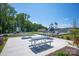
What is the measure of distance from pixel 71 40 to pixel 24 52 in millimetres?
613

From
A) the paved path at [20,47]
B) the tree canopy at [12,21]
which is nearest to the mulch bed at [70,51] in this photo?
the paved path at [20,47]

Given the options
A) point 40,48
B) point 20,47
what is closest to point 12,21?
point 20,47

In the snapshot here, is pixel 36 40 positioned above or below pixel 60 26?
below

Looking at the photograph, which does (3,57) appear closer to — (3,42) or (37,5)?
(3,42)

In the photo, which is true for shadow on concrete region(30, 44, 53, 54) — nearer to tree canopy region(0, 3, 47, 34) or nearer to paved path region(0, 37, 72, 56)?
paved path region(0, 37, 72, 56)

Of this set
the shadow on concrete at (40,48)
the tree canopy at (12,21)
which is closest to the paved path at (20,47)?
the shadow on concrete at (40,48)

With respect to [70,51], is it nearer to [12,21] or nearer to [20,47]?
[20,47]

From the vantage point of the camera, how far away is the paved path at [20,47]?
287cm

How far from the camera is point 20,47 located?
114 inches

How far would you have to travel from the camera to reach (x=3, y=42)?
9.53ft

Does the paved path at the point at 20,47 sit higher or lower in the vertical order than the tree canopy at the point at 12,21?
lower

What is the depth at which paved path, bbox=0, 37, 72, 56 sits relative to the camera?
113 inches

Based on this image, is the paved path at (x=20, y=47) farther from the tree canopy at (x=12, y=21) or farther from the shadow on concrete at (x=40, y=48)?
the tree canopy at (x=12, y=21)

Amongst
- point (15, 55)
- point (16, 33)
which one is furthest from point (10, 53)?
point (16, 33)
